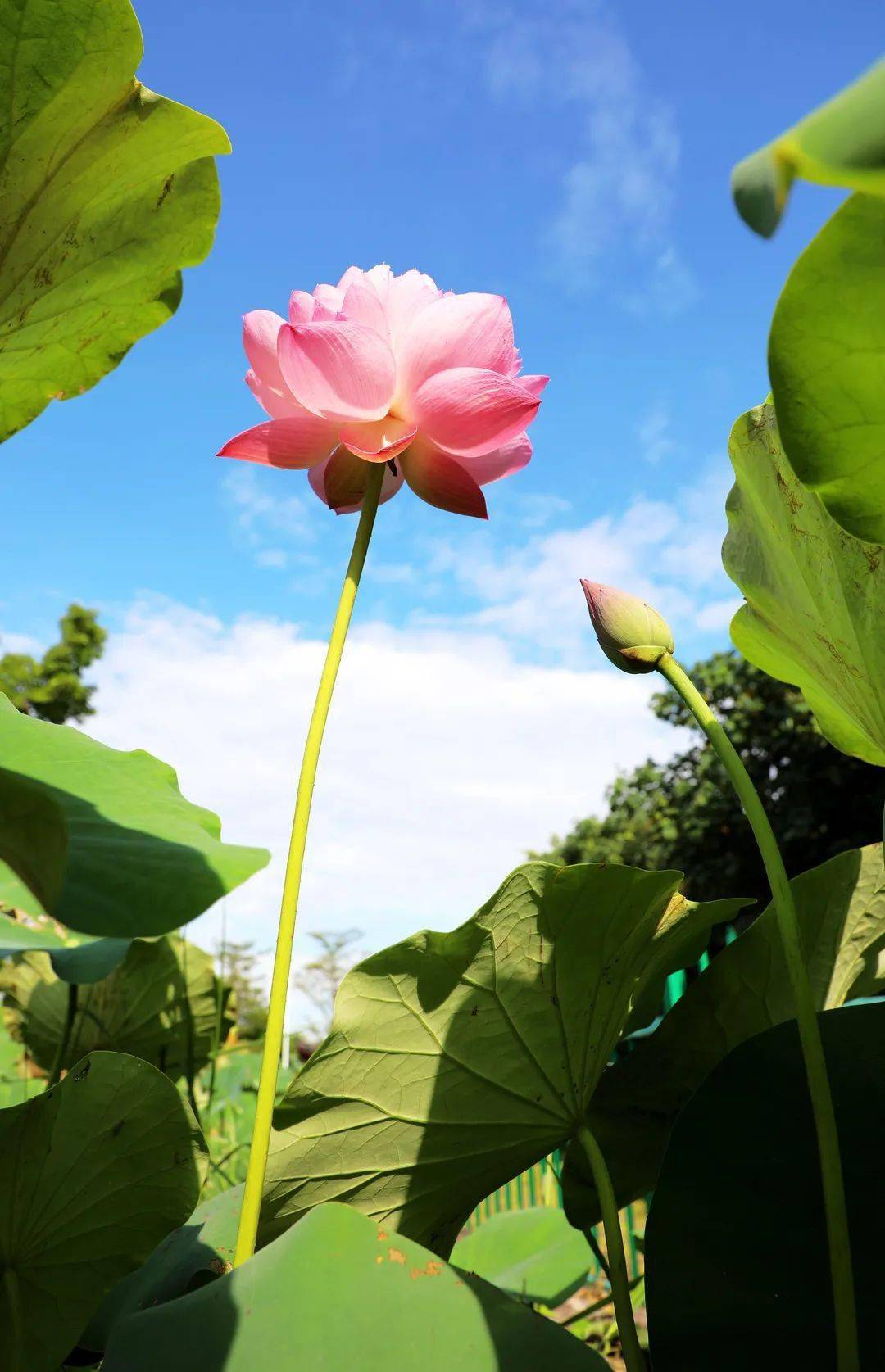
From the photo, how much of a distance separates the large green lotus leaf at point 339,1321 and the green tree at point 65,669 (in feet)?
47.2

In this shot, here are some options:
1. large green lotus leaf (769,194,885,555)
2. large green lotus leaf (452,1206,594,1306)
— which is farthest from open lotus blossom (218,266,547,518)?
large green lotus leaf (452,1206,594,1306)

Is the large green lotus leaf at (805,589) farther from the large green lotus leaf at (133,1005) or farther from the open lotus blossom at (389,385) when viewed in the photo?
the large green lotus leaf at (133,1005)

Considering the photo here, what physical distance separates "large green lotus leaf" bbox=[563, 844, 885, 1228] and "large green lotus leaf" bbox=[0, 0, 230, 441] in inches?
19.2

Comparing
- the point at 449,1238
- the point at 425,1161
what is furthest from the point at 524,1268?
the point at 425,1161

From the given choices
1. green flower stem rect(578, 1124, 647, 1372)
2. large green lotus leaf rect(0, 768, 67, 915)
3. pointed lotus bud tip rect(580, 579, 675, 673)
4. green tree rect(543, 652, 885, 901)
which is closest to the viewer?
large green lotus leaf rect(0, 768, 67, 915)

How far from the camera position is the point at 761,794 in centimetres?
852

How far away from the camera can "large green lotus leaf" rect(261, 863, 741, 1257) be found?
1.68ft

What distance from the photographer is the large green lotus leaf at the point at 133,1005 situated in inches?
43.9

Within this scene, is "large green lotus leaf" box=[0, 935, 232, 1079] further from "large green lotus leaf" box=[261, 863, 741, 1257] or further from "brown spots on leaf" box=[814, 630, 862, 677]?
"brown spots on leaf" box=[814, 630, 862, 677]

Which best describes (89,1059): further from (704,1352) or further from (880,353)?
(880,353)

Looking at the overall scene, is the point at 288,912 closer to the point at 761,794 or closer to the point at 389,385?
the point at 389,385

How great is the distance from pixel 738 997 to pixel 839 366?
37 centimetres

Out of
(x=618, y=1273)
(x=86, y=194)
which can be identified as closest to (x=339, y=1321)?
(x=618, y=1273)

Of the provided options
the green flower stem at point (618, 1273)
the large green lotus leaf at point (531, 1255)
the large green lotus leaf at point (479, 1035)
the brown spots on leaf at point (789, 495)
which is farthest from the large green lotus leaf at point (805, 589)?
the large green lotus leaf at point (531, 1255)
